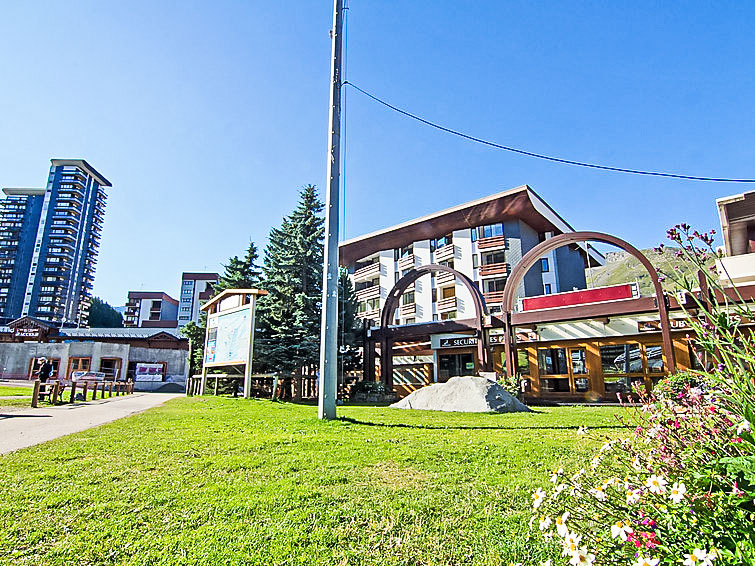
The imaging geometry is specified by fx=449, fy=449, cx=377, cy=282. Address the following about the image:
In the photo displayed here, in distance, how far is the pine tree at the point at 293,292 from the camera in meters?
19.3

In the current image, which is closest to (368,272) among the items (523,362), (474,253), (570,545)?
(474,253)

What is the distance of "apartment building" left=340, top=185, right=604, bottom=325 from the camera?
32.3 m

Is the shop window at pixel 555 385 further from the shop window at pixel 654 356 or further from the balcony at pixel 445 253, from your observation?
the balcony at pixel 445 253

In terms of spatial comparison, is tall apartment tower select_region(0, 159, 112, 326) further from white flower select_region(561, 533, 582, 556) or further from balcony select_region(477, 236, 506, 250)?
white flower select_region(561, 533, 582, 556)

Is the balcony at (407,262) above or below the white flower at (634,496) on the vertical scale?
above

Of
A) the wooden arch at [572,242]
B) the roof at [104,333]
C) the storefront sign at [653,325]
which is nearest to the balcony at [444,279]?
the wooden arch at [572,242]

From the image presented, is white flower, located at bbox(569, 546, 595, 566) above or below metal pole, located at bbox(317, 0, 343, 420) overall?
below

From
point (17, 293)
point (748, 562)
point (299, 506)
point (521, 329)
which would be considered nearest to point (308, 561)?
point (299, 506)

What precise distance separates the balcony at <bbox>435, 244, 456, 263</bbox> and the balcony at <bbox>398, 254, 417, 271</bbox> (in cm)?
221

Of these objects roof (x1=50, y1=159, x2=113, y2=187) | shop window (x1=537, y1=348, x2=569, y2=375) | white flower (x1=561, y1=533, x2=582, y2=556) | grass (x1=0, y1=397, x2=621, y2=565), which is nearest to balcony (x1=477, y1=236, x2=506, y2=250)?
shop window (x1=537, y1=348, x2=569, y2=375)

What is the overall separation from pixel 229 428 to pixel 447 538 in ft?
18.3

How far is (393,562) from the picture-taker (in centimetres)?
260

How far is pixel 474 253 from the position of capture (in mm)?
34750

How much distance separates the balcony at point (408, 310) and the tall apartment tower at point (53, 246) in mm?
75398
